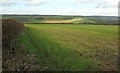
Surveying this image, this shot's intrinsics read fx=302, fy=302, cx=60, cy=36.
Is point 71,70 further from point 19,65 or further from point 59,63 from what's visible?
point 19,65

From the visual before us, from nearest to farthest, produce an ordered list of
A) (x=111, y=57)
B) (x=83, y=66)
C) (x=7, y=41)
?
(x=83, y=66) → (x=111, y=57) → (x=7, y=41)

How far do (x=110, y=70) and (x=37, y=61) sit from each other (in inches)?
180

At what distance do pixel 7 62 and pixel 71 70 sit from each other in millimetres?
4248

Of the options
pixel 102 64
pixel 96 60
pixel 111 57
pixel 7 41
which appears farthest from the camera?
pixel 7 41

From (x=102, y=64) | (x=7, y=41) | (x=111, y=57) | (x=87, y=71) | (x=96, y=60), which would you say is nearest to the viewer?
(x=87, y=71)

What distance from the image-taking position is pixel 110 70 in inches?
625

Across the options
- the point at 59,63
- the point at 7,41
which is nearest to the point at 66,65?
the point at 59,63

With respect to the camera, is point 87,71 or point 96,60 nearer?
point 87,71

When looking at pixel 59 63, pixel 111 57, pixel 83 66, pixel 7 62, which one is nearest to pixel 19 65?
pixel 7 62

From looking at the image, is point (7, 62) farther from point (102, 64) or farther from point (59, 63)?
point (102, 64)

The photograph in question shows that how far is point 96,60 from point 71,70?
415cm

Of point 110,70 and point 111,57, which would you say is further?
point 111,57

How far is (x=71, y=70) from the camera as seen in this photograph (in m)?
15.1

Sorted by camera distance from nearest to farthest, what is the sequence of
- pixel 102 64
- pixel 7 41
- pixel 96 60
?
pixel 102 64 < pixel 96 60 < pixel 7 41
